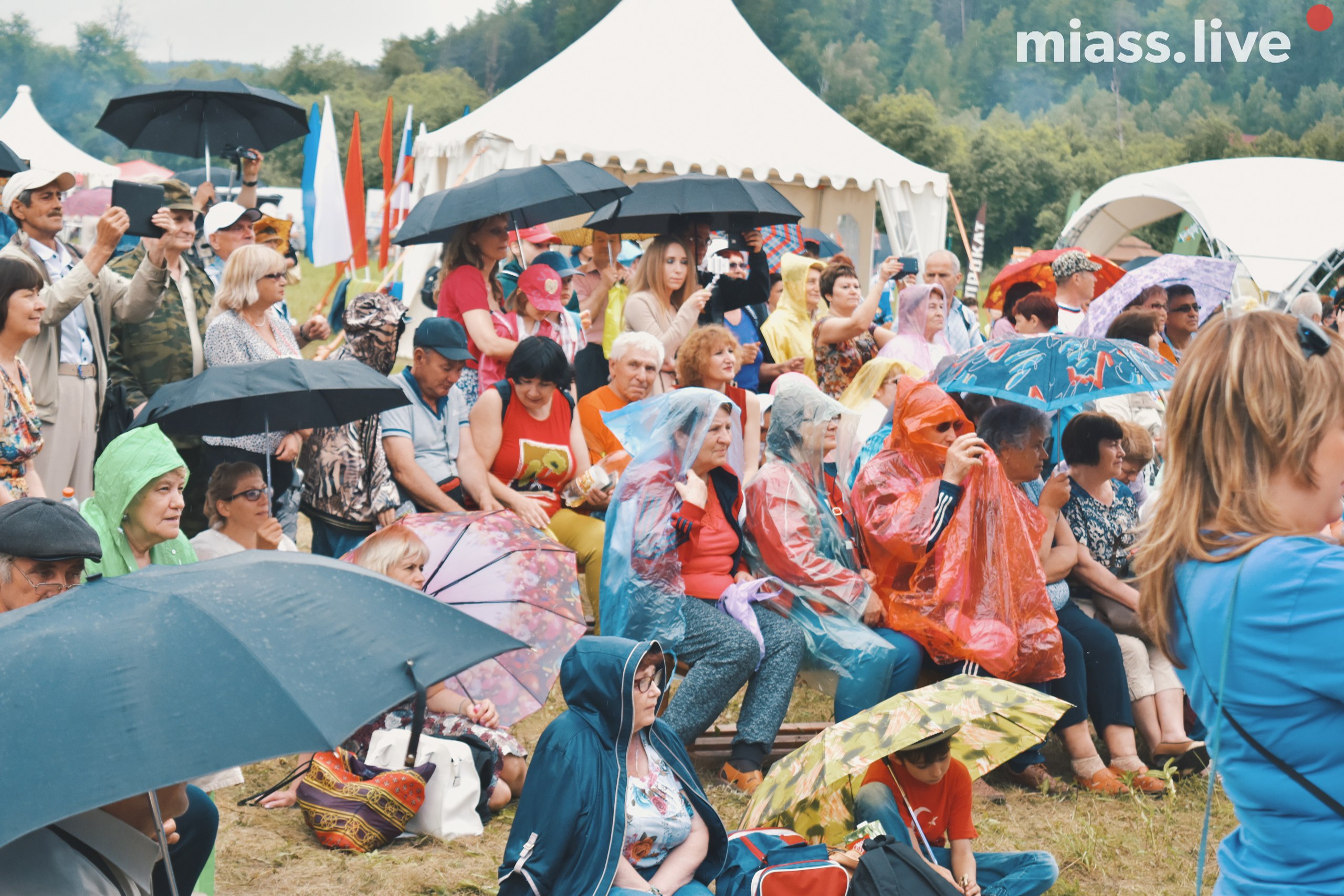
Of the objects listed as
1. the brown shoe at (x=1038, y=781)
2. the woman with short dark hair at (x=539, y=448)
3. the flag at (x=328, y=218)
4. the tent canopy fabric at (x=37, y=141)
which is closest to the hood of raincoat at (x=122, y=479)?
the woman with short dark hair at (x=539, y=448)

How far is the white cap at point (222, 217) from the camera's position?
5.73 meters

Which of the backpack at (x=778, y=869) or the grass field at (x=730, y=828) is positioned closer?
the backpack at (x=778, y=869)

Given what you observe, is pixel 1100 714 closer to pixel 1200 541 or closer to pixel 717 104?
pixel 1200 541

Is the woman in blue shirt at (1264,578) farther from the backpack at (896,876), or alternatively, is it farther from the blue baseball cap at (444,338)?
the blue baseball cap at (444,338)

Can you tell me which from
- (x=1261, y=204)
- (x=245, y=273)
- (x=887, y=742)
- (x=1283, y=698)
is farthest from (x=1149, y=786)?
(x=1261, y=204)

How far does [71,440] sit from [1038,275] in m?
5.98

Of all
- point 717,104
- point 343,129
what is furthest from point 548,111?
point 343,129

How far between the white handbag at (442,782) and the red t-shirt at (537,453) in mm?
1561

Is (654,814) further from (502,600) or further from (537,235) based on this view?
(537,235)

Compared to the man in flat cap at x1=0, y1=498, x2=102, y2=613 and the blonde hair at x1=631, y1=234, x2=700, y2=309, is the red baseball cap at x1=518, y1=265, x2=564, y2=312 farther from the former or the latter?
the man in flat cap at x1=0, y1=498, x2=102, y2=613

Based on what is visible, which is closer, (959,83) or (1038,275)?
(1038,275)

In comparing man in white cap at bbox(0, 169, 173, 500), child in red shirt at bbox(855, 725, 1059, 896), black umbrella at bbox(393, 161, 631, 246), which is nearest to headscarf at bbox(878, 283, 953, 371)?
black umbrella at bbox(393, 161, 631, 246)

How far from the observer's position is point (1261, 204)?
13414mm

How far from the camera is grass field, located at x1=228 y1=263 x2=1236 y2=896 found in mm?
3709
